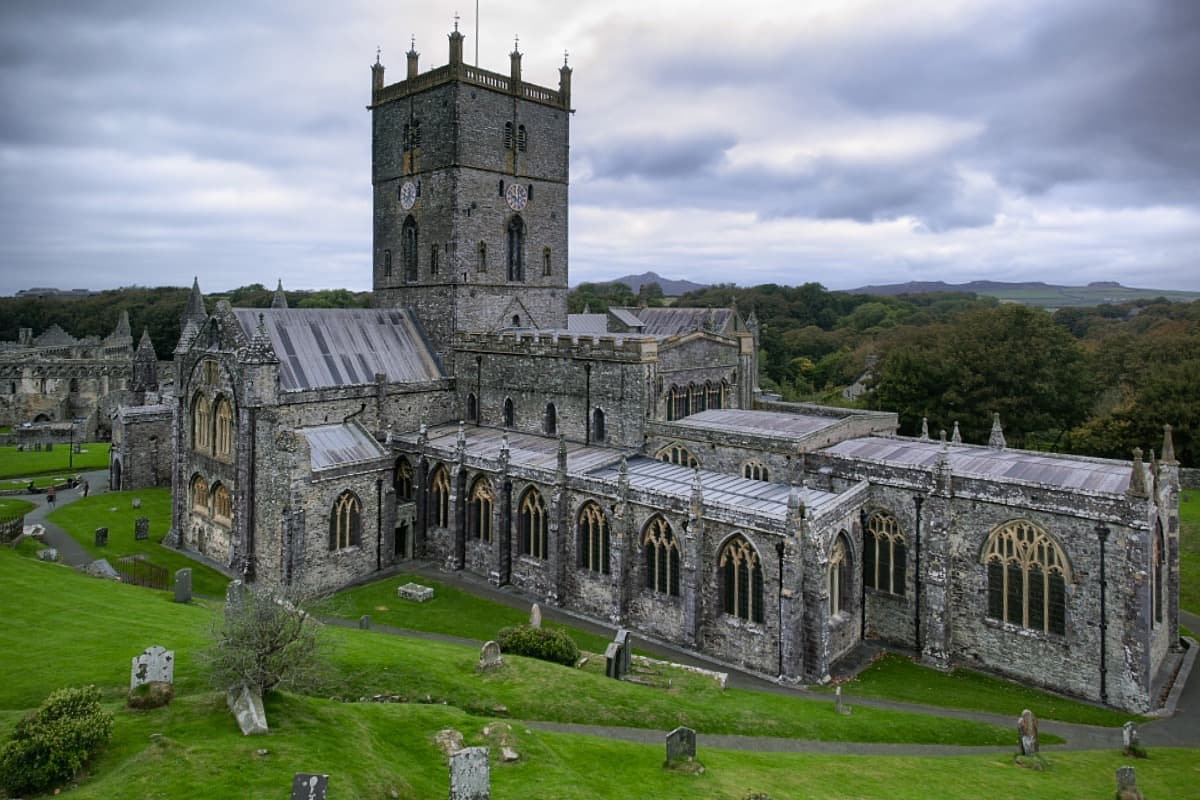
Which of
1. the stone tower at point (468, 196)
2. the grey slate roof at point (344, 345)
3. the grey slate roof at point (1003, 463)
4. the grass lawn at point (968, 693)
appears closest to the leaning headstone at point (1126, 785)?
the grass lawn at point (968, 693)

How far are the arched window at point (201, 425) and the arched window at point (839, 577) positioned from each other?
28.6m

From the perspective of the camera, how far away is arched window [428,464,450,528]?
36.5 m

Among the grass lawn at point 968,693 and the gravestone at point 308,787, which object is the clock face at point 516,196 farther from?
the gravestone at point 308,787

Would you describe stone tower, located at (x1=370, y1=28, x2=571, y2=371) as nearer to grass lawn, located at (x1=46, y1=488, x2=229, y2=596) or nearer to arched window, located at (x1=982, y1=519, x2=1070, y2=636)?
grass lawn, located at (x1=46, y1=488, x2=229, y2=596)

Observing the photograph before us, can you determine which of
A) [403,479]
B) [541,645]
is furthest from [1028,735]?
[403,479]

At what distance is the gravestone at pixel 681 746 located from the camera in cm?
1691

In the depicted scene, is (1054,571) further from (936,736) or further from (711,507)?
(711,507)

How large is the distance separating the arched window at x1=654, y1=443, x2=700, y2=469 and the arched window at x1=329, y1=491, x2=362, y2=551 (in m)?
14.0

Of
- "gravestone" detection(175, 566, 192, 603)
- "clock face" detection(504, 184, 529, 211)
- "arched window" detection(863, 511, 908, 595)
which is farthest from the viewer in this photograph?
"clock face" detection(504, 184, 529, 211)

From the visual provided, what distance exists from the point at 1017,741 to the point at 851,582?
7480mm

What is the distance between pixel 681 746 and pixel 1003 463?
717 inches

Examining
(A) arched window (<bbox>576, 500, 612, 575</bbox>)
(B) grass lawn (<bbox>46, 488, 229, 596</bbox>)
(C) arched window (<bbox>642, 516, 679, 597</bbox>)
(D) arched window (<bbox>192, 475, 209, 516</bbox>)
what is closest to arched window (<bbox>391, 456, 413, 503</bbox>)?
(B) grass lawn (<bbox>46, 488, 229, 596</bbox>)

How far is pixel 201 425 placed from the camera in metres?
36.8

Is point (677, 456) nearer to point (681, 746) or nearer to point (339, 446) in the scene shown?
point (339, 446)
